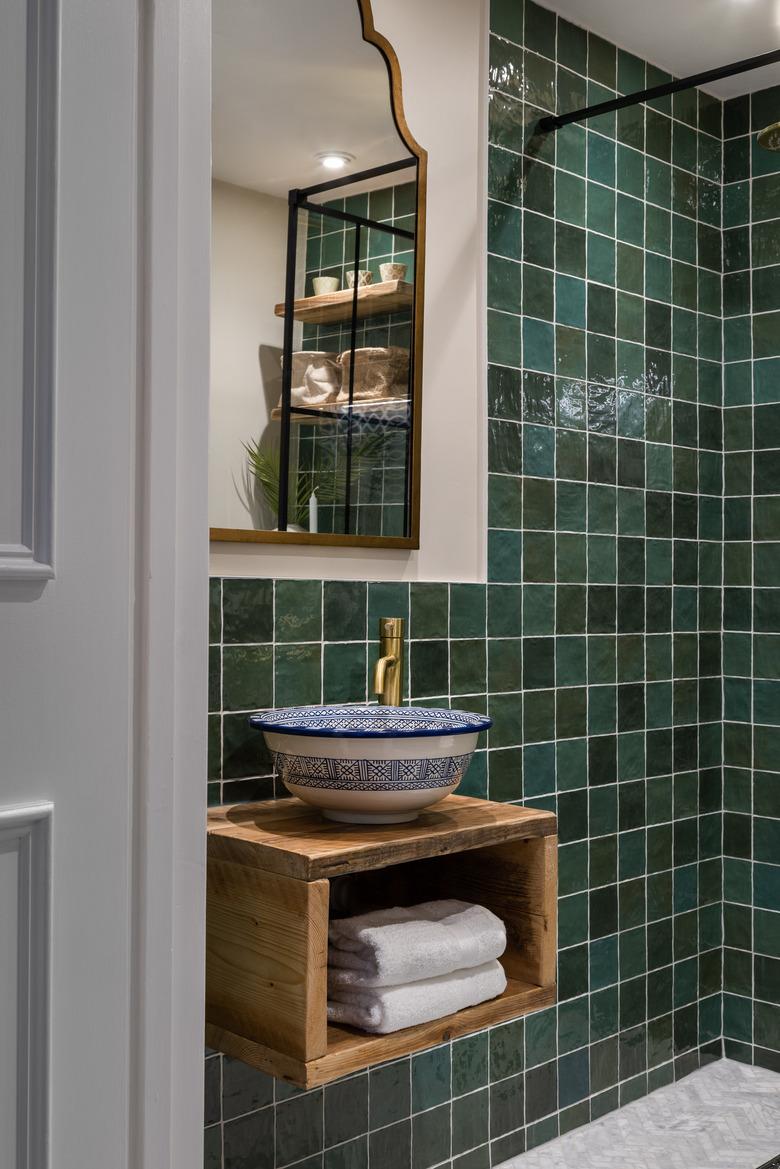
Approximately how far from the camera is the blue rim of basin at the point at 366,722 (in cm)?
156

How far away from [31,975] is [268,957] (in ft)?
2.16

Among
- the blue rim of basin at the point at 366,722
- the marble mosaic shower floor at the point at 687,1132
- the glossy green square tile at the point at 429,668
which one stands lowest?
the marble mosaic shower floor at the point at 687,1132

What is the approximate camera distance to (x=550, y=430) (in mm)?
2422

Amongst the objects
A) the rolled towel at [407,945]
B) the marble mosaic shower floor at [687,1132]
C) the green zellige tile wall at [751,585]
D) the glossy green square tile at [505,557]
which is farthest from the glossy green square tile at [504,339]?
the marble mosaic shower floor at [687,1132]

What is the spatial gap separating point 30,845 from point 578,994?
187cm

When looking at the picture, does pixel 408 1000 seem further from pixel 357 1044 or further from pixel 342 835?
pixel 342 835

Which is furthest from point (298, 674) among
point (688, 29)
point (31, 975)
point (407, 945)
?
point (688, 29)

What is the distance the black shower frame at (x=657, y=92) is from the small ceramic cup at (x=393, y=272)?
1.77 ft

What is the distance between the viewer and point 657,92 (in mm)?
2242

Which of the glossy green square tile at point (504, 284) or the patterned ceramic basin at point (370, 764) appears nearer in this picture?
the patterned ceramic basin at point (370, 764)

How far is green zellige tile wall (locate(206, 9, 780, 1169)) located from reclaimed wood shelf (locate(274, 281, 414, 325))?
278 mm

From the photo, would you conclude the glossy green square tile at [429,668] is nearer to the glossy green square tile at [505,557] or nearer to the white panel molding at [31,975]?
the glossy green square tile at [505,557]

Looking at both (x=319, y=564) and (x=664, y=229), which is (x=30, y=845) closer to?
(x=319, y=564)

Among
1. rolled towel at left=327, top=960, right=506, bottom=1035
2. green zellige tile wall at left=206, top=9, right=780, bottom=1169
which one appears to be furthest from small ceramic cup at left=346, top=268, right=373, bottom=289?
rolled towel at left=327, top=960, right=506, bottom=1035
